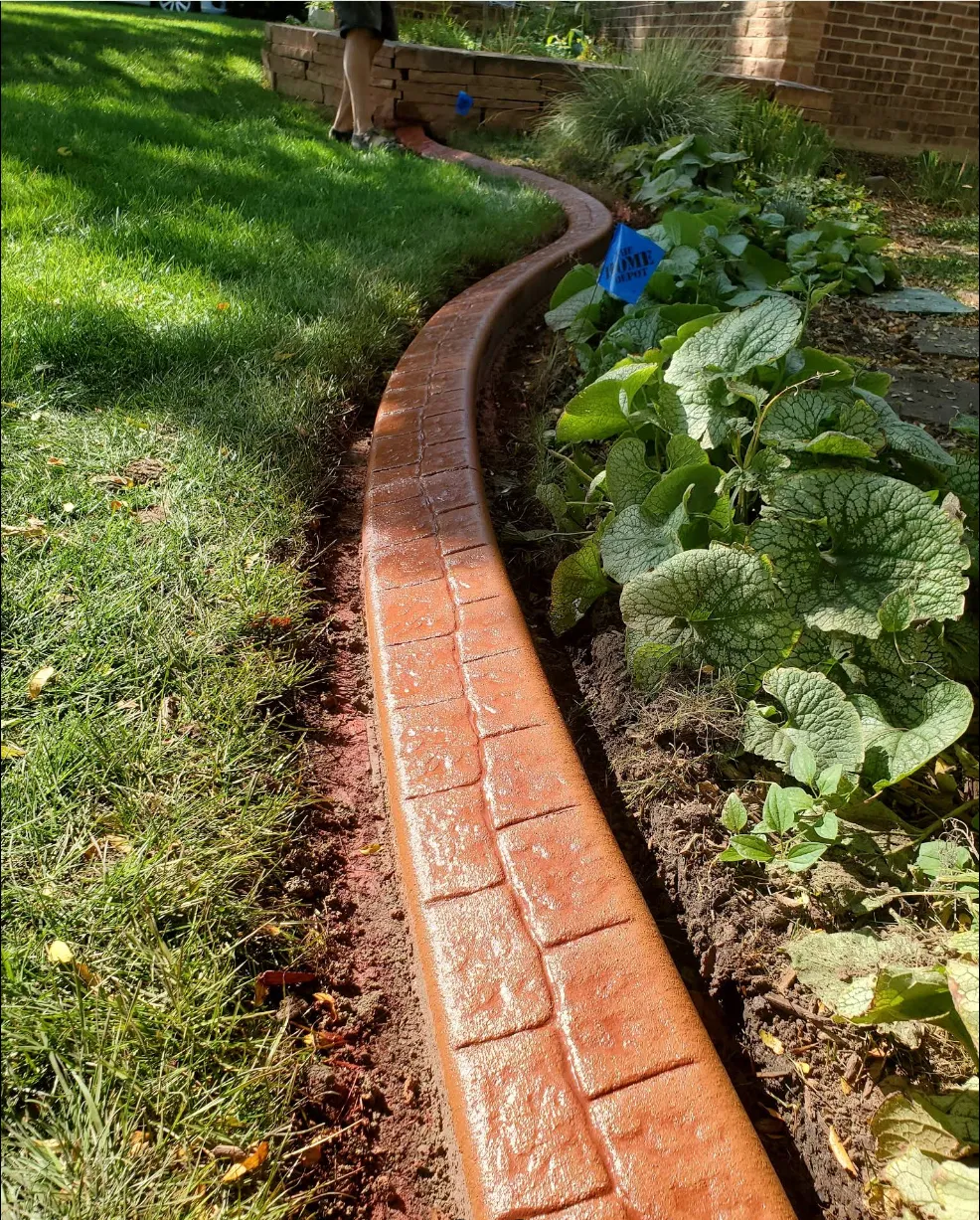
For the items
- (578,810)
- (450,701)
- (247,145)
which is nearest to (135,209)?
(247,145)

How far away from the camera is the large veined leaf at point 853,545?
1.36 metres

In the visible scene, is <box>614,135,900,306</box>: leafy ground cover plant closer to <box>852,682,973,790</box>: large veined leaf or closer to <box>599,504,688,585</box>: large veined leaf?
<box>599,504,688,585</box>: large veined leaf

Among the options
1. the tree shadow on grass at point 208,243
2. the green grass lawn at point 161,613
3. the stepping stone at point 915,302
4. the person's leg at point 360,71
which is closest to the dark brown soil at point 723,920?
the green grass lawn at point 161,613

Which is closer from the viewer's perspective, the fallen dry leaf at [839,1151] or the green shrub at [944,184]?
the fallen dry leaf at [839,1151]

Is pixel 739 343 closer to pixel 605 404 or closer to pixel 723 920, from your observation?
pixel 605 404

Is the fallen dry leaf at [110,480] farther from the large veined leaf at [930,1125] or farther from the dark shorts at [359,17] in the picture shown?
the dark shorts at [359,17]

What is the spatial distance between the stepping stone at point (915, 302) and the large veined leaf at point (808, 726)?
122 inches

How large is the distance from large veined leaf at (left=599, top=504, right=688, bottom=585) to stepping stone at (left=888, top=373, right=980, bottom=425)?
145cm

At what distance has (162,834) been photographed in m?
1.17

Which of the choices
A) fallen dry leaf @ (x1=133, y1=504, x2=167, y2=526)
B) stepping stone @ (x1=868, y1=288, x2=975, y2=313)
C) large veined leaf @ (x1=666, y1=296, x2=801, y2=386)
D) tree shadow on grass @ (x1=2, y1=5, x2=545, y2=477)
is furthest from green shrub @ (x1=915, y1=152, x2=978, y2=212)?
fallen dry leaf @ (x1=133, y1=504, x2=167, y2=526)

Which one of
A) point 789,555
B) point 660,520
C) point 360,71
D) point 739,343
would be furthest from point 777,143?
point 789,555

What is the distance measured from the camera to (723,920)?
1.18 m

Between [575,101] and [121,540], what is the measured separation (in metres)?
5.47

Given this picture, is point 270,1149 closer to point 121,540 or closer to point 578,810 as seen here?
point 578,810
